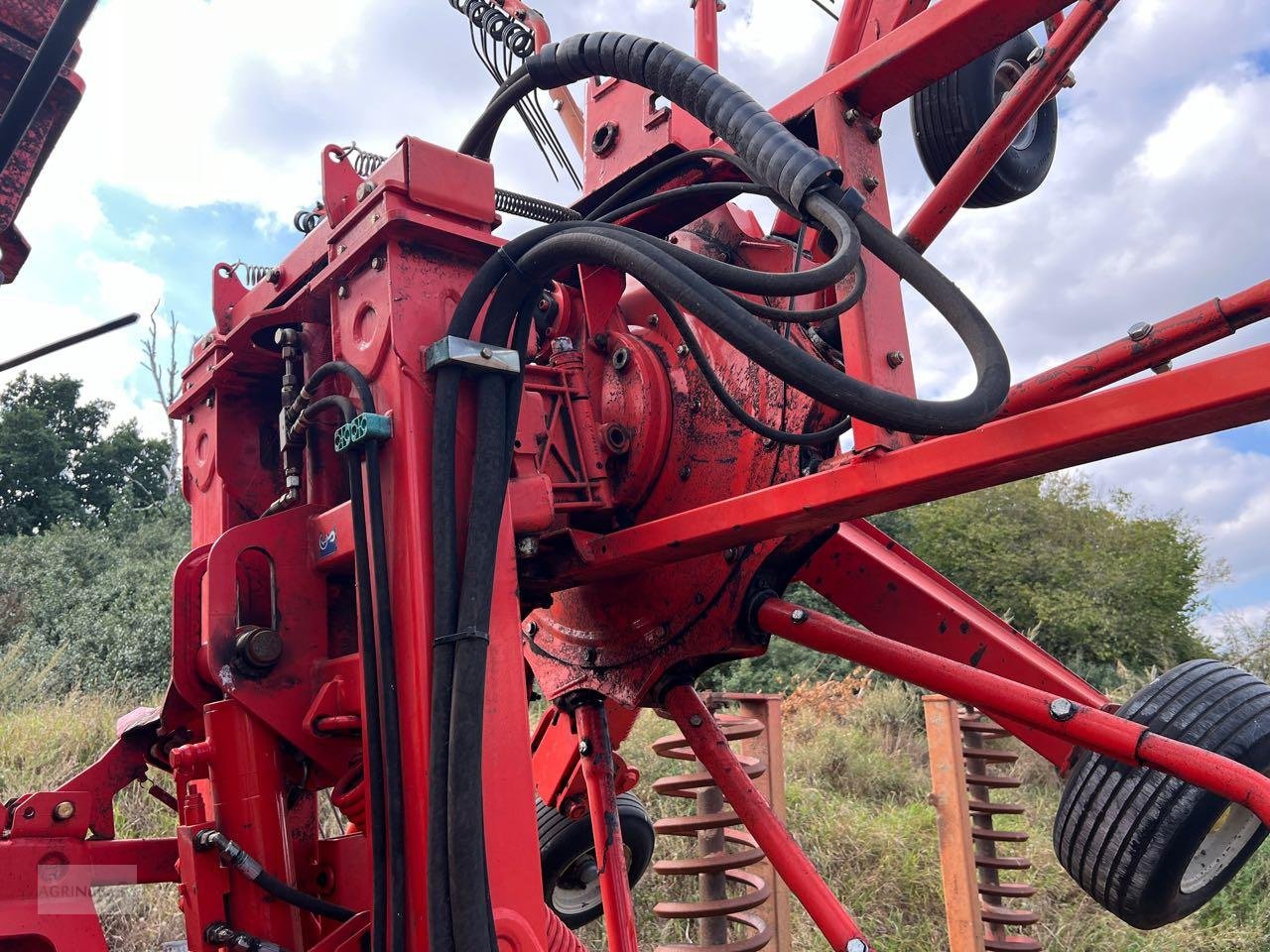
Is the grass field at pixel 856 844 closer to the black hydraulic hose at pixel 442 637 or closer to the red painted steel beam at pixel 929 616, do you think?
the red painted steel beam at pixel 929 616

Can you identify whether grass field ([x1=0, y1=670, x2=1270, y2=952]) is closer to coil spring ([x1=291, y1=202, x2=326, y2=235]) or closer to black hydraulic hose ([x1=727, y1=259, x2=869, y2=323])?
coil spring ([x1=291, y1=202, x2=326, y2=235])

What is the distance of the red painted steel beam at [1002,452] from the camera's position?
5.16ft

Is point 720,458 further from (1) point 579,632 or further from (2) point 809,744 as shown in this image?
(2) point 809,744

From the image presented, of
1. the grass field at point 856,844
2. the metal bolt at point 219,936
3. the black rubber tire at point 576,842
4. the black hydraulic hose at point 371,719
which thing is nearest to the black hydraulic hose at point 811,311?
the black hydraulic hose at point 371,719

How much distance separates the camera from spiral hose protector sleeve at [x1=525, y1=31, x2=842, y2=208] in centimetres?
181

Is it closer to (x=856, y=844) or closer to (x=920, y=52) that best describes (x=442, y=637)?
(x=920, y=52)

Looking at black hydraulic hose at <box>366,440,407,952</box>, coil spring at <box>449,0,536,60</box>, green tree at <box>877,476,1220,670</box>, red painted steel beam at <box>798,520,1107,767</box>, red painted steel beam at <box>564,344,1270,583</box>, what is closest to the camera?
red painted steel beam at <box>564,344,1270,583</box>

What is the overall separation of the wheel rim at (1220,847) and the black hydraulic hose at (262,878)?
7.12 ft

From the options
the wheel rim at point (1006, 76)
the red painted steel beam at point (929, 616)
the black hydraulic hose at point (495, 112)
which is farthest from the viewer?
the wheel rim at point (1006, 76)

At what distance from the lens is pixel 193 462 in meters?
2.80

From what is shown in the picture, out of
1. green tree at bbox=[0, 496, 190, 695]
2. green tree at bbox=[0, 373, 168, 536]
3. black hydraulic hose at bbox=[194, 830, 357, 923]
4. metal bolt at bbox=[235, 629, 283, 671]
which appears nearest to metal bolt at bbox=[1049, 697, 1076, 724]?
black hydraulic hose at bbox=[194, 830, 357, 923]

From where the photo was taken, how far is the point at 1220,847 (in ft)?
8.98

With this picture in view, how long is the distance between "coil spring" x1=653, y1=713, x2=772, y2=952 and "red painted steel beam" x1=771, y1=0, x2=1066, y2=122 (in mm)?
2694

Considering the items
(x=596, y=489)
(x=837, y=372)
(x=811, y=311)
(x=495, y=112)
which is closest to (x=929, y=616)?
(x=596, y=489)
